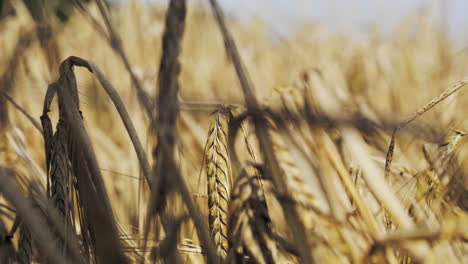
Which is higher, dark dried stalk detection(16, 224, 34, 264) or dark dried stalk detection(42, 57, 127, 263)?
dark dried stalk detection(42, 57, 127, 263)

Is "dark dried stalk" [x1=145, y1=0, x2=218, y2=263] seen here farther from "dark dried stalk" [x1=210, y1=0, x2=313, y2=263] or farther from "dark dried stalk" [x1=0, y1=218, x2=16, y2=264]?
"dark dried stalk" [x1=0, y1=218, x2=16, y2=264]

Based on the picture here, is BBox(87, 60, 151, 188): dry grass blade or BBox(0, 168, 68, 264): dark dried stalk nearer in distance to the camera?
BBox(0, 168, 68, 264): dark dried stalk

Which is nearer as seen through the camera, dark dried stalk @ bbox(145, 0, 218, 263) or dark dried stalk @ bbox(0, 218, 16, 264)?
dark dried stalk @ bbox(145, 0, 218, 263)

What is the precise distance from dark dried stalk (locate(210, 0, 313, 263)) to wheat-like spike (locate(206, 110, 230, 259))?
0.04m

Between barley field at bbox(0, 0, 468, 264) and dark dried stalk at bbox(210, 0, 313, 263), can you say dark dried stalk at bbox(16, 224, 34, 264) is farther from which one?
dark dried stalk at bbox(210, 0, 313, 263)

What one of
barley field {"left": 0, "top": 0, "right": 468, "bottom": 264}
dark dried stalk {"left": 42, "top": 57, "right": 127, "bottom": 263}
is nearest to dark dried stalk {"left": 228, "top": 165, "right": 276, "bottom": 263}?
barley field {"left": 0, "top": 0, "right": 468, "bottom": 264}

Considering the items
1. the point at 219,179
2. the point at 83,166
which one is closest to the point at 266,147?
the point at 219,179

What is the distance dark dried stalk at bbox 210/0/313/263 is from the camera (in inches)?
14.2

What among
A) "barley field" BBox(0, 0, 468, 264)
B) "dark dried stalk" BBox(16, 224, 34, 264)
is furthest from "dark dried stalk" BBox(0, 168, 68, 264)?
"dark dried stalk" BBox(16, 224, 34, 264)

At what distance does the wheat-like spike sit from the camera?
0.42 m

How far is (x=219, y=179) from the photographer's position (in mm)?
420

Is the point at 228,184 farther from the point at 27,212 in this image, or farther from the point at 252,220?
the point at 27,212

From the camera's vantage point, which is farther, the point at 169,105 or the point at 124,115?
the point at 124,115

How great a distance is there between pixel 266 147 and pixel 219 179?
0.06 meters
